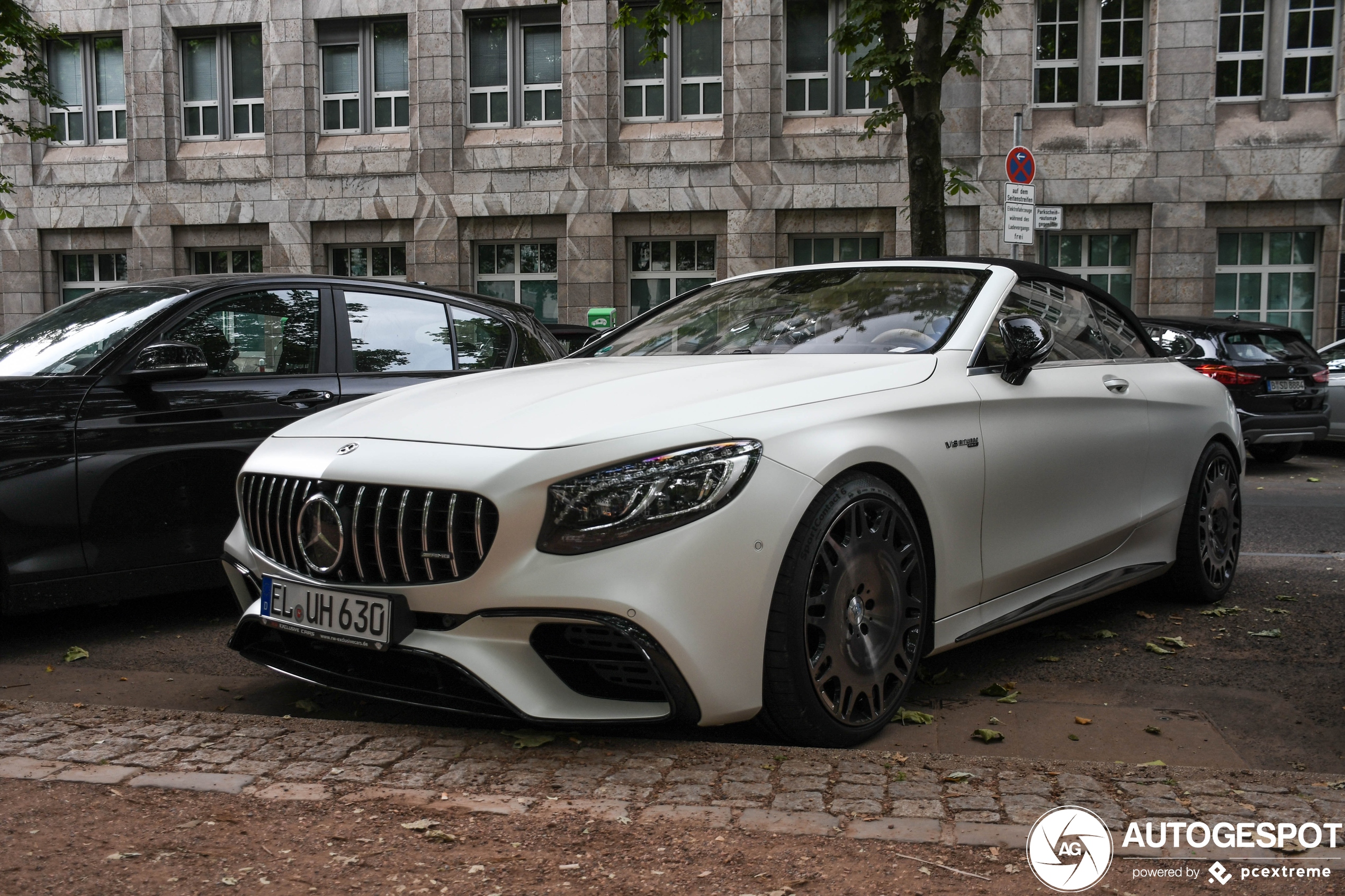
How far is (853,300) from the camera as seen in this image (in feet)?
14.8

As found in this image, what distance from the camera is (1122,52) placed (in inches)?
830

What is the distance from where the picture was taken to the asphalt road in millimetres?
3795

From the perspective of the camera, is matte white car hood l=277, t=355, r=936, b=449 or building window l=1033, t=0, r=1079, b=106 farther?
building window l=1033, t=0, r=1079, b=106

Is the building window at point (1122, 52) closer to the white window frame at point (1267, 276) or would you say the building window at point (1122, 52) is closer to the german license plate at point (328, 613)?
the white window frame at point (1267, 276)

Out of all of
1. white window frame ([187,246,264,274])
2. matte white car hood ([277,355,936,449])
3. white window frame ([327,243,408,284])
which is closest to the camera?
matte white car hood ([277,355,936,449])

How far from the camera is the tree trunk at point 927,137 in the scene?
13.7 m

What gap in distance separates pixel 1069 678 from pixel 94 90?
25.0 meters

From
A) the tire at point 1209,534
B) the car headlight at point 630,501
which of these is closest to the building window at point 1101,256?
the tire at point 1209,534

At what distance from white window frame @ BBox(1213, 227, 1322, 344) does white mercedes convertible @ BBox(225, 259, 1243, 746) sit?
1840cm

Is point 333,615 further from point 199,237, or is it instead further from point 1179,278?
point 199,237

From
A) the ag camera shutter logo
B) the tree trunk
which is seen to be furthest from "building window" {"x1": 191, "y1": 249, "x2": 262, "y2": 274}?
the ag camera shutter logo

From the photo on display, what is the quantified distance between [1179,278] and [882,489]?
62.8ft

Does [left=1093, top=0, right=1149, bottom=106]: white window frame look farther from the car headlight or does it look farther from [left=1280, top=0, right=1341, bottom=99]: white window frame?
the car headlight

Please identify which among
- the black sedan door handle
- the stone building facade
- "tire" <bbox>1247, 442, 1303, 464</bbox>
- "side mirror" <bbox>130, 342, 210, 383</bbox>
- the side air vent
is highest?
the stone building facade
